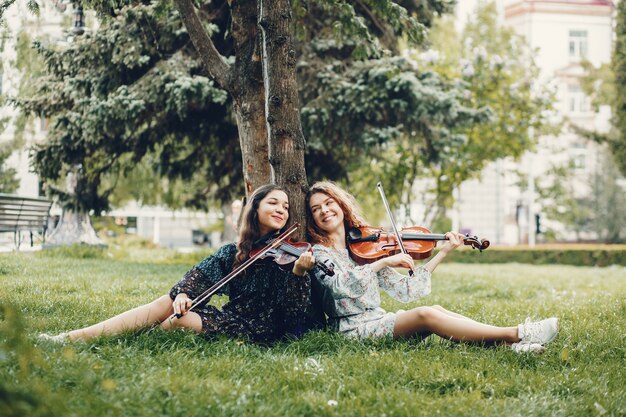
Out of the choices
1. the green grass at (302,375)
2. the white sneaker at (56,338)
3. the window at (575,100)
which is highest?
the window at (575,100)

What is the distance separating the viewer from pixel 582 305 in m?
6.23

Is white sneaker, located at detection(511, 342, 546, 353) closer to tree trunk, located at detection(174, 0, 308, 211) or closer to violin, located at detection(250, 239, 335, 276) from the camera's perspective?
violin, located at detection(250, 239, 335, 276)

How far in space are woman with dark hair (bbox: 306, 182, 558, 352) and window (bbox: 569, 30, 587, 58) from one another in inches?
1210

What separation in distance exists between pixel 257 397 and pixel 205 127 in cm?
788

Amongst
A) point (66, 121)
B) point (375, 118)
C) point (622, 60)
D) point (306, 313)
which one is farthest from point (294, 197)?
point (622, 60)

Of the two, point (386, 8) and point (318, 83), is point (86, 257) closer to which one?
point (318, 83)

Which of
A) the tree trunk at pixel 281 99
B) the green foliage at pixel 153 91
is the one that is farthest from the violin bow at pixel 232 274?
the green foliage at pixel 153 91

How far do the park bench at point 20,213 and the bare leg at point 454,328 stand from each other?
787cm

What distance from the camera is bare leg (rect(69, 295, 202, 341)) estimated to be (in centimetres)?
384

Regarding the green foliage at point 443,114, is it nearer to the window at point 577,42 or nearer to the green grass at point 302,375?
the green grass at point 302,375

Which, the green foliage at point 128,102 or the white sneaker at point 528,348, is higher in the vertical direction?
the green foliage at point 128,102

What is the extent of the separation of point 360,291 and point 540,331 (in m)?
1.01

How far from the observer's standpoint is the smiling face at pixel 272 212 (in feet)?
13.8

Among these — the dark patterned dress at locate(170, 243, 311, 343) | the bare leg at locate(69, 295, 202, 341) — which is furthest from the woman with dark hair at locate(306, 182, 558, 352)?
the bare leg at locate(69, 295, 202, 341)
